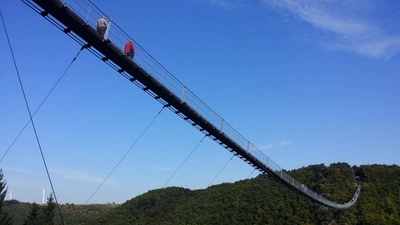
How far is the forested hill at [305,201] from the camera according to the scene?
58.1 metres

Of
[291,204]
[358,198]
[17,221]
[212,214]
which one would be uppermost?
[358,198]

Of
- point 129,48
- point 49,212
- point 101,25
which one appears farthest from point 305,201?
point 101,25

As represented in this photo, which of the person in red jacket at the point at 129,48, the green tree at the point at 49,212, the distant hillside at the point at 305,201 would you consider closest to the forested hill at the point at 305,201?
the distant hillside at the point at 305,201

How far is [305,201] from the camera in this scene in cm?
6550

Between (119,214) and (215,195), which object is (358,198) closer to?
(215,195)

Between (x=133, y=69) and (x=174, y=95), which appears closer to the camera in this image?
(x=133, y=69)

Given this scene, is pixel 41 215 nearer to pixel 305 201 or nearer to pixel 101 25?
pixel 305 201

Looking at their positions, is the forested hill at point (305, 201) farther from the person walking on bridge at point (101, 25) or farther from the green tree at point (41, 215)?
the person walking on bridge at point (101, 25)

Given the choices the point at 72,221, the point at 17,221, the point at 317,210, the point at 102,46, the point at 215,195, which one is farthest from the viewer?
the point at 72,221

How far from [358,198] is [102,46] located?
63.6 metres

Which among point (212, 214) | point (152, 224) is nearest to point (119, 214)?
point (152, 224)

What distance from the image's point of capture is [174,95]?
18266 mm

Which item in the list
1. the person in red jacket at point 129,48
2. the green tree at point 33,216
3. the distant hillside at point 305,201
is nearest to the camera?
the person in red jacket at point 129,48

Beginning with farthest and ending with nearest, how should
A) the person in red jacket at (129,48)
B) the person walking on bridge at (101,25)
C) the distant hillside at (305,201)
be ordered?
1. the distant hillside at (305,201)
2. the person in red jacket at (129,48)
3. the person walking on bridge at (101,25)
